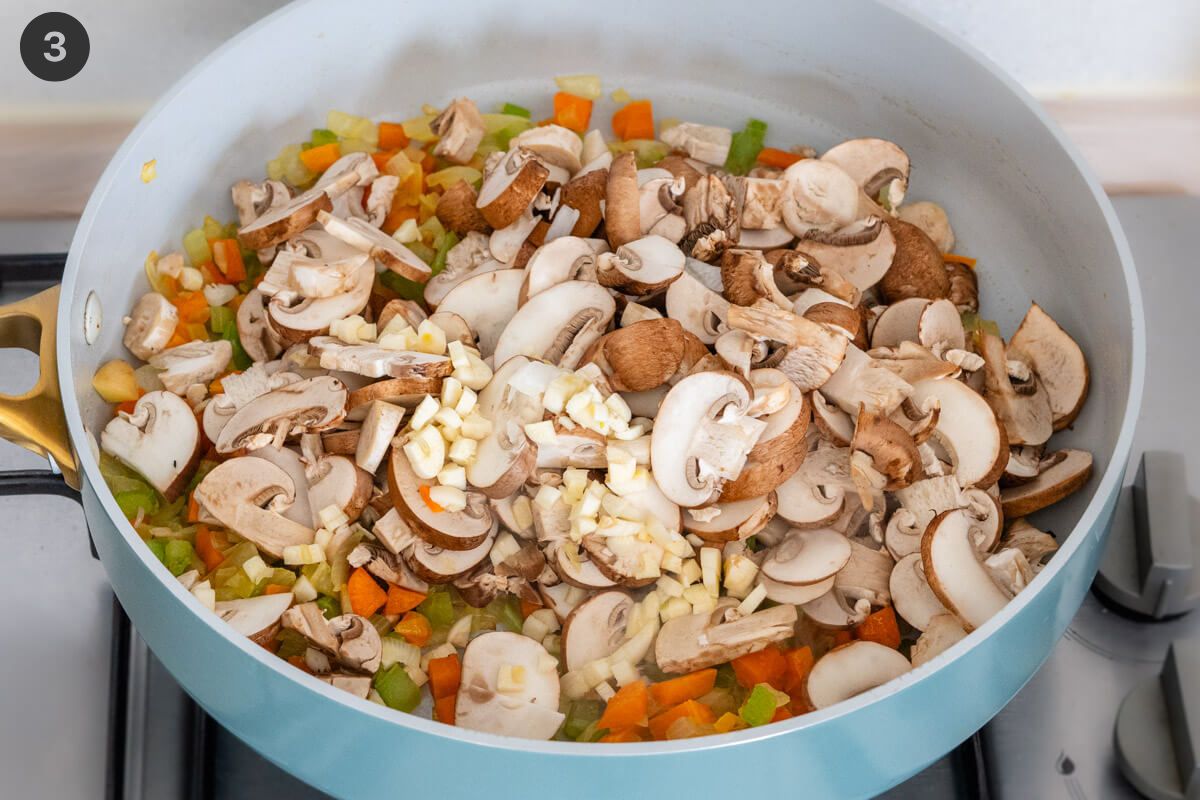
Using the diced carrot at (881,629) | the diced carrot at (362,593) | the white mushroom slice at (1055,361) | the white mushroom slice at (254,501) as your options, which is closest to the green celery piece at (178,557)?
the white mushroom slice at (254,501)

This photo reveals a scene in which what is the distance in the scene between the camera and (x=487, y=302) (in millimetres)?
1157

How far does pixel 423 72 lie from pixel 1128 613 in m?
0.99

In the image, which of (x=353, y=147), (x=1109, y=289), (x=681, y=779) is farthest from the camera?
(x=353, y=147)

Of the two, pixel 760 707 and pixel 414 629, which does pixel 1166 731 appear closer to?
pixel 760 707

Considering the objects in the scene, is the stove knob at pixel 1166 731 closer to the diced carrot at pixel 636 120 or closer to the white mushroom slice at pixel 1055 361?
the white mushroom slice at pixel 1055 361

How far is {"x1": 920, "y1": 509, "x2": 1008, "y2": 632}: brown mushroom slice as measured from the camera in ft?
3.23

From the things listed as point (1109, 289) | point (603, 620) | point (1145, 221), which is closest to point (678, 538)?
point (603, 620)

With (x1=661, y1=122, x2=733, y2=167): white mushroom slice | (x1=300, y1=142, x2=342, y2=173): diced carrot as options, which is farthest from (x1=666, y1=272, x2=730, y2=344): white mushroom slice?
(x1=300, y1=142, x2=342, y2=173): diced carrot

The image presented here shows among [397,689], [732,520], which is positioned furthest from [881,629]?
[397,689]

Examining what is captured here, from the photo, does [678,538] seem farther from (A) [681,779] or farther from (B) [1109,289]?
(B) [1109,289]

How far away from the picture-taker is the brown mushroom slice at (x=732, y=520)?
1029mm

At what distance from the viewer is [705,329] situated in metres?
1.14

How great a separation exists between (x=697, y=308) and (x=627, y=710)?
40 cm

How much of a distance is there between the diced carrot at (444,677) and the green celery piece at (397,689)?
2 cm
